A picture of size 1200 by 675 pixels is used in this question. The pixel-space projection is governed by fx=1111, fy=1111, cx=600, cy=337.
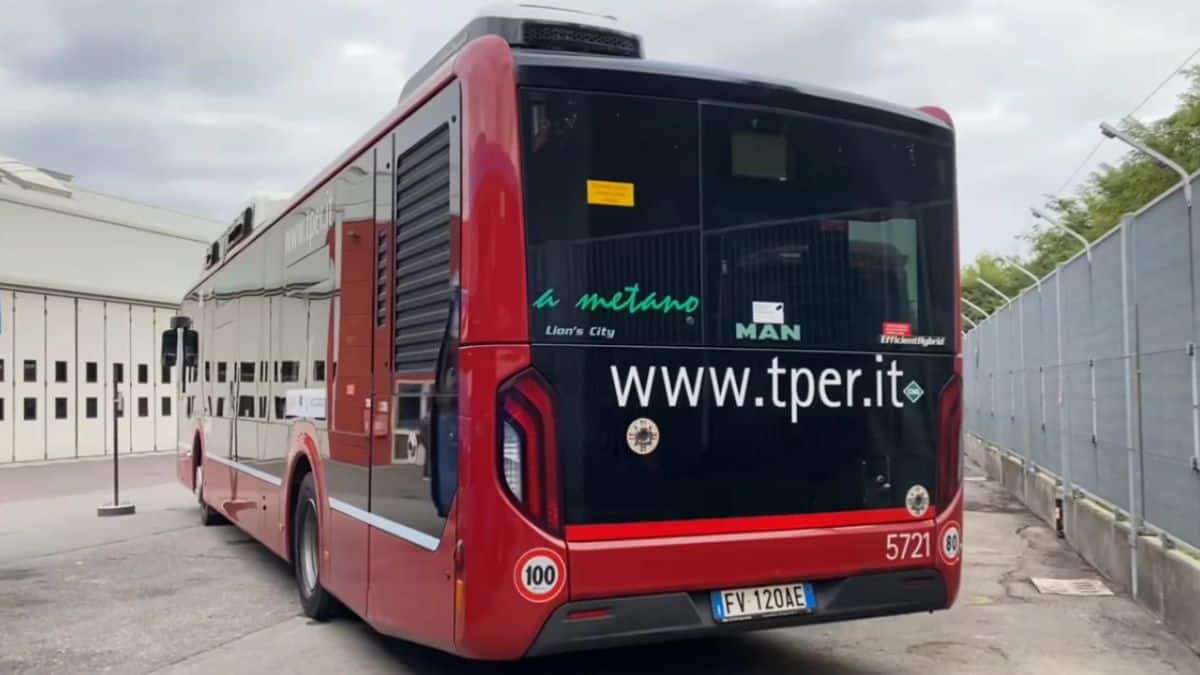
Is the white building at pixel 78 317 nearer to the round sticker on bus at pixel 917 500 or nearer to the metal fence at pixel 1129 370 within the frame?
the metal fence at pixel 1129 370

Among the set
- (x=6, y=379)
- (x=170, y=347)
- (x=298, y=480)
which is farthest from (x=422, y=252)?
(x=6, y=379)

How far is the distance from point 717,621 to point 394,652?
102 inches

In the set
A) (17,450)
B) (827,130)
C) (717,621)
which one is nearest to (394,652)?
(717,621)

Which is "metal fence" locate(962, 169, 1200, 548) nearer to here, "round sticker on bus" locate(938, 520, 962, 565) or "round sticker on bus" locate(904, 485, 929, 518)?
"round sticker on bus" locate(938, 520, 962, 565)

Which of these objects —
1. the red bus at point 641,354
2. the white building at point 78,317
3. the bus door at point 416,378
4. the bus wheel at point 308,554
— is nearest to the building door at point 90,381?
the white building at point 78,317

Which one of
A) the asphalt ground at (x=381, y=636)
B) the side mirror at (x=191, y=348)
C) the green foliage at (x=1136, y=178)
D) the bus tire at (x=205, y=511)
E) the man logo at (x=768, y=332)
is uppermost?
the green foliage at (x=1136, y=178)

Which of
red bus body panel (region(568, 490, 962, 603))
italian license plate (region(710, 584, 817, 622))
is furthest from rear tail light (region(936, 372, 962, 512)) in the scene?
italian license plate (region(710, 584, 817, 622))

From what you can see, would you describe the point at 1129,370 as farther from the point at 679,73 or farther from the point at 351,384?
the point at 351,384

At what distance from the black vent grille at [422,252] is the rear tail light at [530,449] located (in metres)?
0.55

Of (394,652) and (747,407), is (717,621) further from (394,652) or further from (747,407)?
(394,652)

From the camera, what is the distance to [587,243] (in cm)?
495

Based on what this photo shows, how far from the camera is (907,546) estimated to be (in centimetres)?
560

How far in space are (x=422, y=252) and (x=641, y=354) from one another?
1245 millimetres

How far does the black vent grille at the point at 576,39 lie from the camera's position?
559 cm
